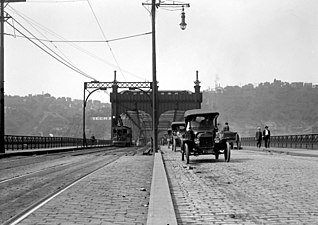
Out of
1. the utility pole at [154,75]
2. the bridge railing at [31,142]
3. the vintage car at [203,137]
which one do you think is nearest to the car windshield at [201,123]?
the vintage car at [203,137]

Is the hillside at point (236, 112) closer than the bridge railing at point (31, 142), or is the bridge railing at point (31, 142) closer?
the bridge railing at point (31, 142)

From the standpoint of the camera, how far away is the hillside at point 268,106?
307ft

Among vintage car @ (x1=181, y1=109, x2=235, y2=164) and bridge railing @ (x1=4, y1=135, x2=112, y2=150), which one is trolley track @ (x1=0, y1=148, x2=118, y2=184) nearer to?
vintage car @ (x1=181, y1=109, x2=235, y2=164)

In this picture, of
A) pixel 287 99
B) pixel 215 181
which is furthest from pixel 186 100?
pixel 215 181

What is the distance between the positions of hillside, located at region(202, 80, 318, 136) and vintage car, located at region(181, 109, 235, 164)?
221 ft

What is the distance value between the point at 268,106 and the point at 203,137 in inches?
3587

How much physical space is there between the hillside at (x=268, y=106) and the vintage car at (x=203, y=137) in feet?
221

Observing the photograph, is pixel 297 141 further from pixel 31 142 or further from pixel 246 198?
pixel 246 198

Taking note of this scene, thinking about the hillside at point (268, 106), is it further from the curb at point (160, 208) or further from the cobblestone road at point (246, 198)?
the curb at point (160, 208)

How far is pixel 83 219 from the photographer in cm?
720

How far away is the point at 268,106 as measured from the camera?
10806 centimetres

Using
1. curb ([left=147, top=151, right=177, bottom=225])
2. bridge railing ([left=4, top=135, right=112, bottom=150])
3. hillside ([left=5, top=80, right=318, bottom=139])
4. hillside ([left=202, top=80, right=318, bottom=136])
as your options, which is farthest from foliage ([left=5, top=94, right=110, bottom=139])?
curb ([left=147, top=151, right=177, bottom=225])

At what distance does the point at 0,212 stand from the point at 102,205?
1.82 m

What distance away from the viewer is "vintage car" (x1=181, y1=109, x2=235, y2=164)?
66.1 ft
